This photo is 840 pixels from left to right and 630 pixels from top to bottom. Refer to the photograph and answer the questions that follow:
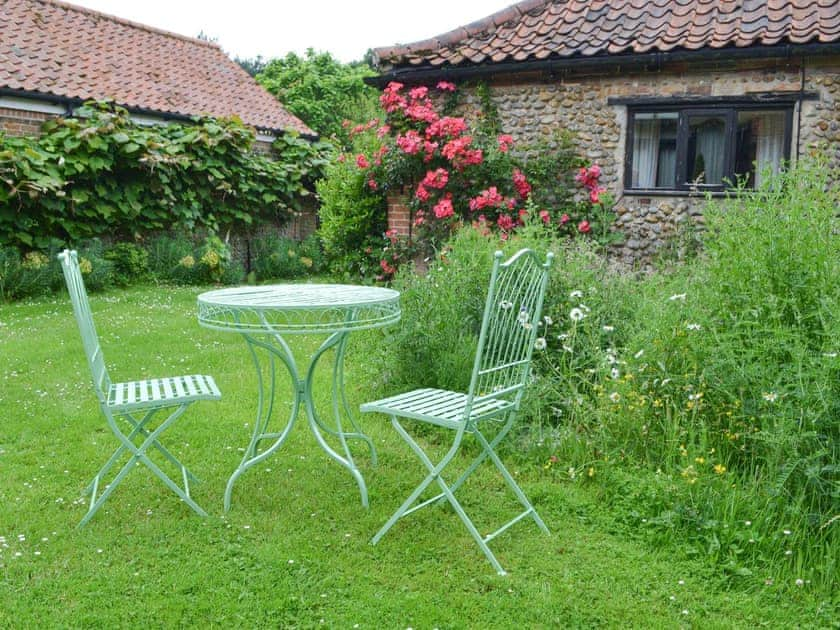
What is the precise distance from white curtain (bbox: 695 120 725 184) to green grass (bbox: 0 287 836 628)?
592 centimetres

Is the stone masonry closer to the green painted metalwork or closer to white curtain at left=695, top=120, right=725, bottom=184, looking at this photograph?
white curtain at left=695, top=120, right=725, bottom=184

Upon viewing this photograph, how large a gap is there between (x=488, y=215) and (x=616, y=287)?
3838 millimetres

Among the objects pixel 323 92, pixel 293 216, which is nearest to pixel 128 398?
pixel 293 216

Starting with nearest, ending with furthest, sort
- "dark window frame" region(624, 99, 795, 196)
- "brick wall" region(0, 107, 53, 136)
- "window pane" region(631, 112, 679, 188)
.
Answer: "dark window frame" region(624, 99, 795, 196) → "window pane" region(631, 112, 679, 188) → "brick wall" region(0, 107, 53, 136)

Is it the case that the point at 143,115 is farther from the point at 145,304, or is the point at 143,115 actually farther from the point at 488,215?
the point at 488,215

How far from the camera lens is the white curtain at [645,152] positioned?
909 cm

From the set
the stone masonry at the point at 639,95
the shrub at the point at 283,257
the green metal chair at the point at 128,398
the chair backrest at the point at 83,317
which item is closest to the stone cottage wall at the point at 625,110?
the stone masonry at the point at 639,95

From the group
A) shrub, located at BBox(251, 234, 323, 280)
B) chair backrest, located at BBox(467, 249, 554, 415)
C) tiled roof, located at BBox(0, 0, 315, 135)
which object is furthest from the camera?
shrub, located at BBox(251, 234, 323, 280)

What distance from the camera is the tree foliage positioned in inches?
1012

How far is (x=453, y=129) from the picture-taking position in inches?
362

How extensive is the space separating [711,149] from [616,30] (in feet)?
6.05

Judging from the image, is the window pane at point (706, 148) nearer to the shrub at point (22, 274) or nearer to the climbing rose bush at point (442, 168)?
the climbing rose bush at point (442, 168)

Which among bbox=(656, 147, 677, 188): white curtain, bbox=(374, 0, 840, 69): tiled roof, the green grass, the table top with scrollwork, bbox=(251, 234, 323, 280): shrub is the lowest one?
the green grass

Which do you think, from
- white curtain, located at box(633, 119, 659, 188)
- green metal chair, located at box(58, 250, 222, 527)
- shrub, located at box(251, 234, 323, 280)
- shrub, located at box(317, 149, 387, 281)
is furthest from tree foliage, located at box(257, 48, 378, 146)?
green metal chair, located at box(58, 250, 222, 527)
